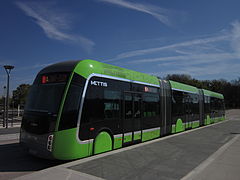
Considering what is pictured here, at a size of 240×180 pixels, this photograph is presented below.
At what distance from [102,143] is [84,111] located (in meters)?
1.44

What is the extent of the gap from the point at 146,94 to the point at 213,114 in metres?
15.1

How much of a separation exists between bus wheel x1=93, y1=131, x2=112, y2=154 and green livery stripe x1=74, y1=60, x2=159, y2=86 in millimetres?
2097

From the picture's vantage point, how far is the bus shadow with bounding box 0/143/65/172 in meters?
5.72

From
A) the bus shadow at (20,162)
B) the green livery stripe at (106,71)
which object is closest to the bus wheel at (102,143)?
the bus shadow at (20,162)

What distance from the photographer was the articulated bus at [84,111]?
225 inches

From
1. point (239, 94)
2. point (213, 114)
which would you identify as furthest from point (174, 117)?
point (239, 94)

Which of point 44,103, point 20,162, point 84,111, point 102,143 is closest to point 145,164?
point 102,143

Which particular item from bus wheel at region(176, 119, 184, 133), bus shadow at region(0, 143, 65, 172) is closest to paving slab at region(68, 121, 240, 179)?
bus shadow at region(0, 143, 65, 172)

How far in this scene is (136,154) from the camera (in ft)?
22.9

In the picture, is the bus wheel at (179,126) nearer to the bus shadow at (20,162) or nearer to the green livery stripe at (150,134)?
the green livery stripe at (150,134)

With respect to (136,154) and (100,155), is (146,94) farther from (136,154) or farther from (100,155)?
(100,155)

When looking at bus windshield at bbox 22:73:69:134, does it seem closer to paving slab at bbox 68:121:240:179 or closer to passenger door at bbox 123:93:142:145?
paving slab at bbox 68:121:240:179

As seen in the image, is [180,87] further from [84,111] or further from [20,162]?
[20,162]

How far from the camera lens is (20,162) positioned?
20.8 feet
